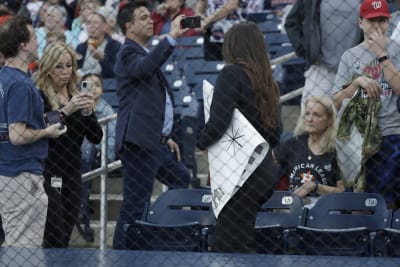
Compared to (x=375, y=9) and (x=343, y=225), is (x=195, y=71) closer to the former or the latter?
(x=375, y=9)

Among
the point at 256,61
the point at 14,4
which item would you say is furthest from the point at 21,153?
the point at 14,4

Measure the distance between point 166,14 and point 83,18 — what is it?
30.9 inches

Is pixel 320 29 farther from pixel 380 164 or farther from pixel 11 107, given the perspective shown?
pixel 11 107

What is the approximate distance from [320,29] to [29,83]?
6.93 ft

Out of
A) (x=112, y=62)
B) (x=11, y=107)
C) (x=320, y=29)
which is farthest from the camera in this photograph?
(x=112, y=62)

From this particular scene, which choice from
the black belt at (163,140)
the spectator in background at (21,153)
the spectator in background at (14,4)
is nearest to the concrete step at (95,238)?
the black belt at (163,140)

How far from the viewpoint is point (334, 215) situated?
656cm

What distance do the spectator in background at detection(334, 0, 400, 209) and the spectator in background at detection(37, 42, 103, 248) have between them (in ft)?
4.87

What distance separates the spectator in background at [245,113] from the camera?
5867mm

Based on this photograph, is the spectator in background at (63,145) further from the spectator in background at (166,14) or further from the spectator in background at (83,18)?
the spectator in background at (166,14)

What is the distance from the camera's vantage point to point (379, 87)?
656 centimetres

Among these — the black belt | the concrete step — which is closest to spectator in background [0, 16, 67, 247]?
the black belt

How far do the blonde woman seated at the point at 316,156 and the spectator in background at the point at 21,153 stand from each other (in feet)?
4.68


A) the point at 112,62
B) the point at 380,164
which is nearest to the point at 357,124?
the point at 380,164
